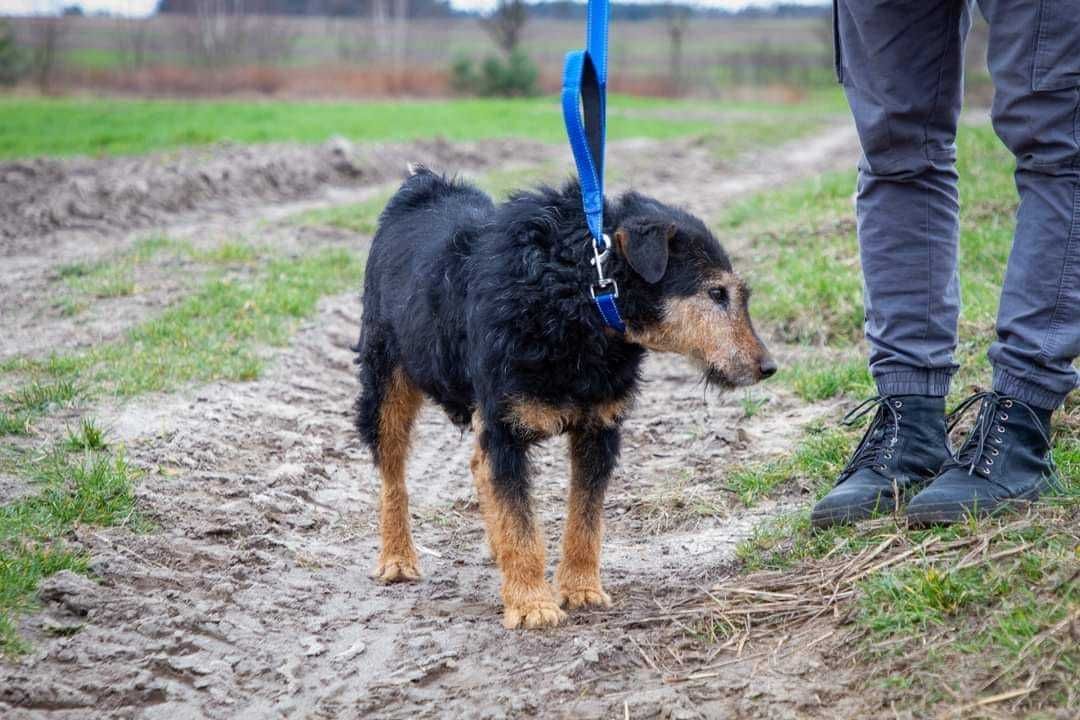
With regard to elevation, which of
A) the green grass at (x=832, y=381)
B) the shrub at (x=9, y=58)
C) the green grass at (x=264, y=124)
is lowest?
the green grass at (x=832, y=381)

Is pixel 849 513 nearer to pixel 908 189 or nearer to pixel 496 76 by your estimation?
pixel 908 189

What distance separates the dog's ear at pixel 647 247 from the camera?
388 centimetres

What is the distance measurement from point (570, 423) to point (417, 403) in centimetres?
113

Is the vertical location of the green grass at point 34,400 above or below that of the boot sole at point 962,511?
below

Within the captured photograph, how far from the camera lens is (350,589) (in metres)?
4.44

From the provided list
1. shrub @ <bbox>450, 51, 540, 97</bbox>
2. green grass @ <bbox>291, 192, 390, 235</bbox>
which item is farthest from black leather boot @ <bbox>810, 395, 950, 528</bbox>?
shrub @ <bbox>450, 51, 540, 97</bbox>

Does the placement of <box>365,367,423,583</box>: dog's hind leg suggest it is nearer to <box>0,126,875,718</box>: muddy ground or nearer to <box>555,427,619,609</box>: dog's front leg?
<box>0,126,875,718</box>: muddy ground

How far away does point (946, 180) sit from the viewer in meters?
4.18

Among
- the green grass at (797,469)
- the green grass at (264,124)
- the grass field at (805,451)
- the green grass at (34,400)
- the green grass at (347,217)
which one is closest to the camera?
→ the grass field at (805,451)

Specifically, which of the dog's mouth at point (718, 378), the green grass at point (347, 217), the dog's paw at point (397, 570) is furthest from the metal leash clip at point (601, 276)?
the green grass at point (347, 217)

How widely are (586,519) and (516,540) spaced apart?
13.2 inches

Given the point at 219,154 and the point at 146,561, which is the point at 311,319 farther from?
the point at 219,154

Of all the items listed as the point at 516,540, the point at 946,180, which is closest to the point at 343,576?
the point at 516,540

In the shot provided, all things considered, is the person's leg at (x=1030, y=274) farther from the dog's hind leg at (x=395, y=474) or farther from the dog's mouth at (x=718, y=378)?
the dog's hind leg at (x=395, y=474)
